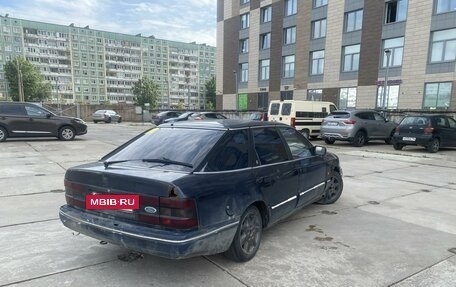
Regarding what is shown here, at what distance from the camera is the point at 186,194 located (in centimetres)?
287

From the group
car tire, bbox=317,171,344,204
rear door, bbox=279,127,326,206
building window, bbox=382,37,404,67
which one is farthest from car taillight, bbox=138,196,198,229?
building window, bbox=382,37,404,67

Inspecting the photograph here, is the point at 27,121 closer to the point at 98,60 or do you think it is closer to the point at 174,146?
the point at 174,146

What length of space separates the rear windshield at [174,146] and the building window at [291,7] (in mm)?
35944

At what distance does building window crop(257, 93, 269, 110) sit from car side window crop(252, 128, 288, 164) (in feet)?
117

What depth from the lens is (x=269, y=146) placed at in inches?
164

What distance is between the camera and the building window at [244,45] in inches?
1690

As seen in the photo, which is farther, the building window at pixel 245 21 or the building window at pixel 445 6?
the building window at pixel 245 21

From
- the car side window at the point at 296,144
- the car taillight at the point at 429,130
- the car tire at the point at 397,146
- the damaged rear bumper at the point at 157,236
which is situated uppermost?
the car side window at the point at 296,144

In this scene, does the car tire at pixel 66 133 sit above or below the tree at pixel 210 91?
below

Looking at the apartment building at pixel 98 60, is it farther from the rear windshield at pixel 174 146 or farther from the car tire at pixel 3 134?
the rear windshield at pixel 174 146

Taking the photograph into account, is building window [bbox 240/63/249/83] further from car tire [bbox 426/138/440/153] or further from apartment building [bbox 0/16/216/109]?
apartment building [bbox 0/16/216/109]

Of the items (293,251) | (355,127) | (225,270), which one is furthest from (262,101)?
(225,270)

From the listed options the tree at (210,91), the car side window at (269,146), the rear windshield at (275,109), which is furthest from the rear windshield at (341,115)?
the tree at (210,91)

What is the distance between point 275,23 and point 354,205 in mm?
35847
